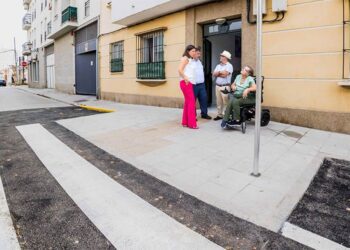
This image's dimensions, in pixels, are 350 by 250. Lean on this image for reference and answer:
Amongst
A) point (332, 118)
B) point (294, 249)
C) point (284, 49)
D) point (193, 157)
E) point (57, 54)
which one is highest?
point (57, 54)

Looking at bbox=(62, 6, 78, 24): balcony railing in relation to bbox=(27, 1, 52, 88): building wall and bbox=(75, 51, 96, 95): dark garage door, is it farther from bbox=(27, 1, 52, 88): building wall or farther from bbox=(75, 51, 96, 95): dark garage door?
bbox=(27, 1, 52, 88): building wall

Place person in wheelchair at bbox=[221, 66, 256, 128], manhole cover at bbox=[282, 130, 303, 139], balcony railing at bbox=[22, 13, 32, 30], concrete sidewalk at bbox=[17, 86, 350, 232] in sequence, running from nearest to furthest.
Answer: concrete sidewalk at bbox=[17, 86, 350, 232] < manhole cover at bbox=[282, 130, 303, 139] < person in wheelchair at bbox=[221, 66, 256, 128] < balcony railing at bbox=[22, 13, 32, 30]

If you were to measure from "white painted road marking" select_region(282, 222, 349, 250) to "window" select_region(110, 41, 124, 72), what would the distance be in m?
11.3

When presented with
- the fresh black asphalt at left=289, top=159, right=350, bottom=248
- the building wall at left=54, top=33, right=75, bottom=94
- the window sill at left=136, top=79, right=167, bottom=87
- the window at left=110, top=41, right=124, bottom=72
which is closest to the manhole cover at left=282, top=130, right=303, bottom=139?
the fresh black asphalt at left=289, top=159, right=350, bottom=248

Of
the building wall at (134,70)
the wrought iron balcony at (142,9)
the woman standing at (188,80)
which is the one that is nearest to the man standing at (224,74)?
the woman standing at (188,80)

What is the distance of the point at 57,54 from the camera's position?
75.4ft

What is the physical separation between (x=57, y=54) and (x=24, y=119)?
16.0 meters

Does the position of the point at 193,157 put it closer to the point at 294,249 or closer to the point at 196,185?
the point at 196,185

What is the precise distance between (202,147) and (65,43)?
18.8 metres

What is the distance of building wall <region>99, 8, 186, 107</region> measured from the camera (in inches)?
389

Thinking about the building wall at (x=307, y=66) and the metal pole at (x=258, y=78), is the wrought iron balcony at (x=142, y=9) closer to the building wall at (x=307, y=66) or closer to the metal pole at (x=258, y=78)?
the building wall at (x=307, y=66)

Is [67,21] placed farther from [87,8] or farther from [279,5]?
[279,5]

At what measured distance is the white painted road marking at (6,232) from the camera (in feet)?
8.02

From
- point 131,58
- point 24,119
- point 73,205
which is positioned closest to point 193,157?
point 73,205
